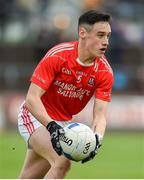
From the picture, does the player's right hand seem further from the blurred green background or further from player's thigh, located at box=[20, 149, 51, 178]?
the blurred green background

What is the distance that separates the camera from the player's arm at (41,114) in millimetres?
9562

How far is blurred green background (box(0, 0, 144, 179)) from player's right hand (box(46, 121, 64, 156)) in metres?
Answer: 10.9

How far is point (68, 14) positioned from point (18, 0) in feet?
5.77

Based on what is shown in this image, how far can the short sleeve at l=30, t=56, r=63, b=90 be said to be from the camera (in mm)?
9805

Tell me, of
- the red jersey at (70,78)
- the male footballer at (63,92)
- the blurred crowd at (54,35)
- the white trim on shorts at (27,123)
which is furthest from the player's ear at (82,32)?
the blurred crowd at (54,35)

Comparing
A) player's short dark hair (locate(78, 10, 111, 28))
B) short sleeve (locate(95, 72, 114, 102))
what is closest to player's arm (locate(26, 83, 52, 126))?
short sleeve (locate(95, 72, 114, 102))

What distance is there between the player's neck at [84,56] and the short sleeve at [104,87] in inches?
9.7

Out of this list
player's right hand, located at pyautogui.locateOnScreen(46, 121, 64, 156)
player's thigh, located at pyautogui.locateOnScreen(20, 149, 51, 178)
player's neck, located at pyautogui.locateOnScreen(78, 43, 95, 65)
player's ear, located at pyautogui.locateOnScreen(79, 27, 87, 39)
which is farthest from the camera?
player's thigh, located at pyautogui.locateOnScreen(20, 149, 51, 178)

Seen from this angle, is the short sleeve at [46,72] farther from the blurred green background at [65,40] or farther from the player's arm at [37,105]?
the blurred green background at [65,40]

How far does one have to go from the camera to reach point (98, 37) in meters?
9.93

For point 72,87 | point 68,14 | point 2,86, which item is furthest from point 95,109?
point 68,14

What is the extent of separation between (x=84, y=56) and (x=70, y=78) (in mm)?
302

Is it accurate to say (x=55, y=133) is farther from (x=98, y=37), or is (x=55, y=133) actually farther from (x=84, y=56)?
(x=98, y=37)

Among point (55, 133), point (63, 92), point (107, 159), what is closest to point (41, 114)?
point (55, 133)
